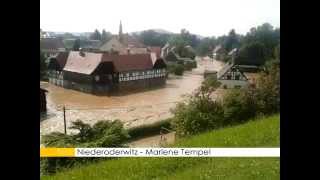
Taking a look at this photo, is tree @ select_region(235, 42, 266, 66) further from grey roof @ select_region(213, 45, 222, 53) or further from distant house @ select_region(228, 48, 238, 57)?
grey roof @ select_region(213, 45, 222, 53)

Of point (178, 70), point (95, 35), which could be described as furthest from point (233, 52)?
point (95, 35)

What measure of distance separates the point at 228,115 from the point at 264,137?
324 millimetres

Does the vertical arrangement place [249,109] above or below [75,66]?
below

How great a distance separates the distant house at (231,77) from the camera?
4.30m

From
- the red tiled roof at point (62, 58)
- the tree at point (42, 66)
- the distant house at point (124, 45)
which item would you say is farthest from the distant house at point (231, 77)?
the tree at point (42, 66)

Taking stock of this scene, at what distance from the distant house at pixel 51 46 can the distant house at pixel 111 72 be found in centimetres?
11

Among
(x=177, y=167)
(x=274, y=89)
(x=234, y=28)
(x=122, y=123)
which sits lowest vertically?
(x=177, y=167)

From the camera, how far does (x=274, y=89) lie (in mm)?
4242

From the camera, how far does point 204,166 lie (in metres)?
4.23

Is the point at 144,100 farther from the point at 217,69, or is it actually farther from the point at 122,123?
the point at 217,69

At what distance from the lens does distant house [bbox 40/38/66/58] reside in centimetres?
421

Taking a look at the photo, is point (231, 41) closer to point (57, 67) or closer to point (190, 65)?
point (190, 65)
